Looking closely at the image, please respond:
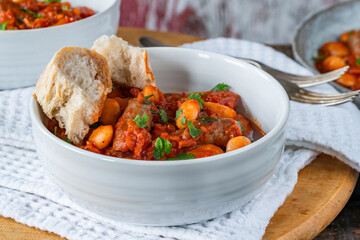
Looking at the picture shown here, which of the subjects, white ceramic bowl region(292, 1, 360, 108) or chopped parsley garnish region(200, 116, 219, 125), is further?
white ceramic bowl region(292, 1, 360, 108)

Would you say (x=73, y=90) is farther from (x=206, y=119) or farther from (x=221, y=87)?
(x=221, y=87)

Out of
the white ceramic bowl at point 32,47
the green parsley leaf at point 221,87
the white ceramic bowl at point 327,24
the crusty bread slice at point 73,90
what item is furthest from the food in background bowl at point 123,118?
the white ceramic bowl at point 327,24

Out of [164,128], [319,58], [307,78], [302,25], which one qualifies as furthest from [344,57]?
[164,128]

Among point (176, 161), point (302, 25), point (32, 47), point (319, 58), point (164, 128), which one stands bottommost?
point (319, 58)

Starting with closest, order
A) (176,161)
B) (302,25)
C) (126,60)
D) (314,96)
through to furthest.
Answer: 1. (176,161)
2. (126,60)
3. (314,96)
4. (302,25)

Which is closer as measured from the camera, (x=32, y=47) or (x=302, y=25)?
(x=32, y=47)

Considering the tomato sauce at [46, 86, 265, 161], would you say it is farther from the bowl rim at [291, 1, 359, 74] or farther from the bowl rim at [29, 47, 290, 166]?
the bowl rim at [291, 1, 359, 74]

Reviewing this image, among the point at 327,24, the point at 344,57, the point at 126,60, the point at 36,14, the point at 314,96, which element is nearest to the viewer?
the point at 126,60

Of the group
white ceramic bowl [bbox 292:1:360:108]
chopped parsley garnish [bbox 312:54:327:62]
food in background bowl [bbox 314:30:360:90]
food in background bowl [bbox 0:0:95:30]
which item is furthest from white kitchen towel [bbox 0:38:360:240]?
white ceramic bowl [bbox 292:1:360:108]
